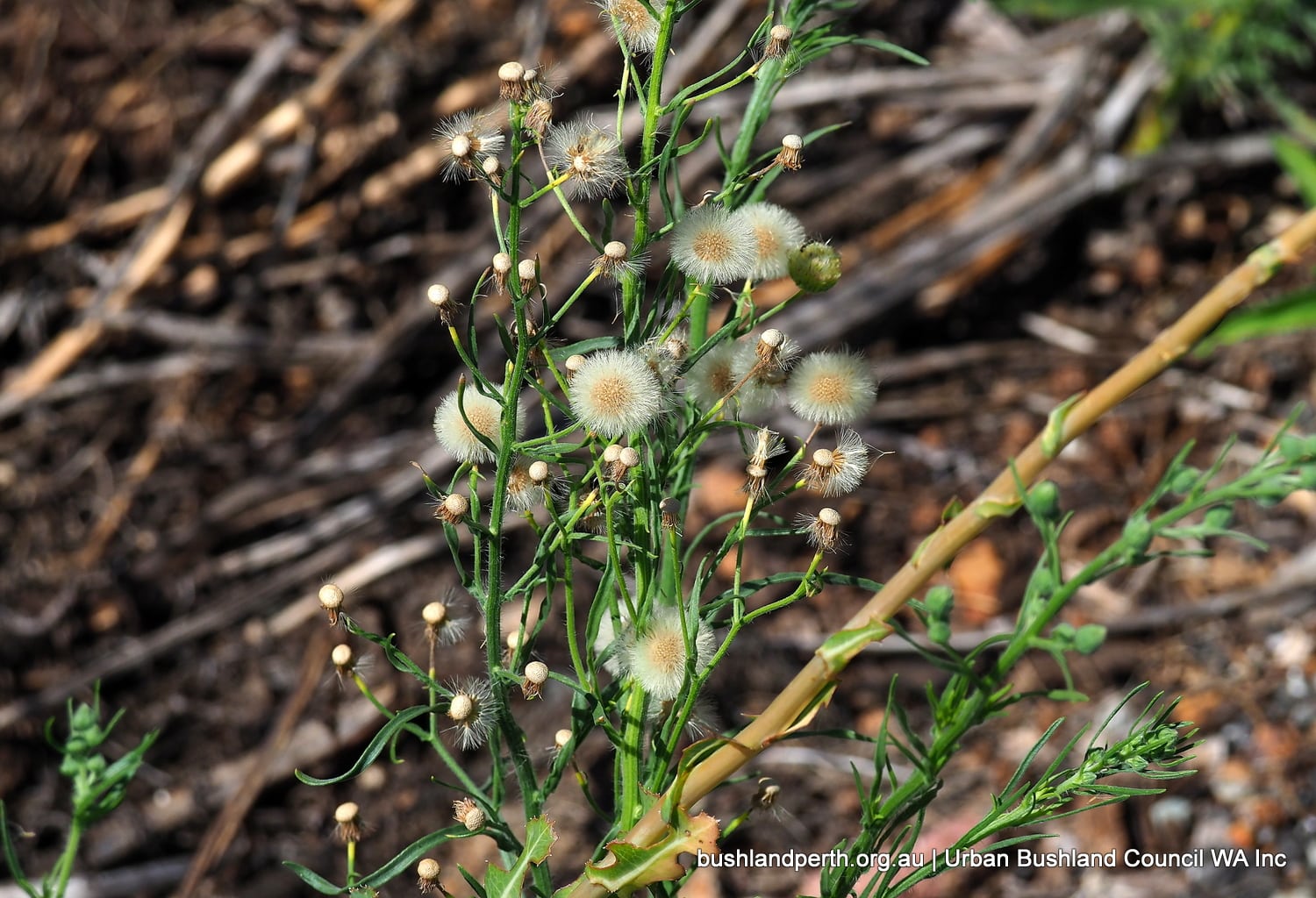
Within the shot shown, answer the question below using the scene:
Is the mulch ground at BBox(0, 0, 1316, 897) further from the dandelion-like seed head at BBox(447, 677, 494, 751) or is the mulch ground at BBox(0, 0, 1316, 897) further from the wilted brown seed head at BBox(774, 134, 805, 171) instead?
the wilted brown seed head at BBox(774, 134, 805, 171)

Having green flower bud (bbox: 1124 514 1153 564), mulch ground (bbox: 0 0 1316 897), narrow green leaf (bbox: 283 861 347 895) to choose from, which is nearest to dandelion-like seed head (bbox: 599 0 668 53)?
green flower bud (bbox: 1124 514 1153 564)

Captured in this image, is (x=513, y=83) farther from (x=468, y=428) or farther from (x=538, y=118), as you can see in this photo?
(x=468, y=428)

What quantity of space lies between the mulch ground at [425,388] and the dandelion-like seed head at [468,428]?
1.07m

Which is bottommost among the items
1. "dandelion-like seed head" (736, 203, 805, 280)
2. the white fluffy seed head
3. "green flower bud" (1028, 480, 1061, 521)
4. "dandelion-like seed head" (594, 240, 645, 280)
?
the white fluffy seed head

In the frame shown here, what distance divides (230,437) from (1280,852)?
1752 millimetres

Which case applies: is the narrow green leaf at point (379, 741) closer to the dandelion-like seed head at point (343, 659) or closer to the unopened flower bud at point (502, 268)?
the dandelion-like seed head at point (343, 659)

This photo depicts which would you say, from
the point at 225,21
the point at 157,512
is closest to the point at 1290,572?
the point at 157,512

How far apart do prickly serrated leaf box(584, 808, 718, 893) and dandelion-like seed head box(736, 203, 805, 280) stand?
0.89 feet

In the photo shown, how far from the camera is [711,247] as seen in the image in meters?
0.54

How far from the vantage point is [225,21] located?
7.03ft

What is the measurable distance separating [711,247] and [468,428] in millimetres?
150

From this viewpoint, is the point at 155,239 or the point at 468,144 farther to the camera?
the point at 155,239

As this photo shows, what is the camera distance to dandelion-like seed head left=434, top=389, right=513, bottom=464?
1.81ft

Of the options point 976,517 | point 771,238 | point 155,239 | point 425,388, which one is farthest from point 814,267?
point 155,239
